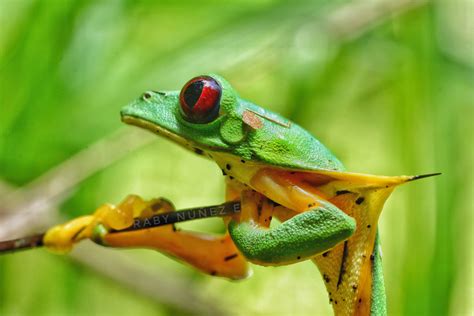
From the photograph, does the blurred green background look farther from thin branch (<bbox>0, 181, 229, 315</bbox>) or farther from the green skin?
the green skin

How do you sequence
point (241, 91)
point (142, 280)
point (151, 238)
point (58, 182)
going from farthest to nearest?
point (241, 91) < point (142, 280) < point (58, 182) < point (151, 238)

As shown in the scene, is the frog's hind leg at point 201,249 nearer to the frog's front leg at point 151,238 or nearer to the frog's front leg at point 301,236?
the frog's front leg at point 151,238

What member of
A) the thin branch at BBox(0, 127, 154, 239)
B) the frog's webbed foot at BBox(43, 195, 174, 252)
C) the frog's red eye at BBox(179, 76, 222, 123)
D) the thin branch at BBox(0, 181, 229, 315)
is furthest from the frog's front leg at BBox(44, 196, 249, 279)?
the thin branch at BBox(0, 181, 229, 315)

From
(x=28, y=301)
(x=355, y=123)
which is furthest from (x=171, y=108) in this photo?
(x=355, y=123)

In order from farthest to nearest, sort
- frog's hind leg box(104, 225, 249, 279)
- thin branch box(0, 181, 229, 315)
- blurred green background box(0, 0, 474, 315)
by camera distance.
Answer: thin branch box(0, 181, 229, 315), blurred green background box(0, 0, 474, 315), frog's hind leg box(104, 225, 249, 279)

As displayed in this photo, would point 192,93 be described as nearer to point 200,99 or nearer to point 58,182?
point 200,99

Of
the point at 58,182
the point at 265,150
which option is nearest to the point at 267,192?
the point at 265,150

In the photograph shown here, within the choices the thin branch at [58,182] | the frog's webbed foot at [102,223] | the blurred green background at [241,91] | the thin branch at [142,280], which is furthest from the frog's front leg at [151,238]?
the thin branch at [142,280]
